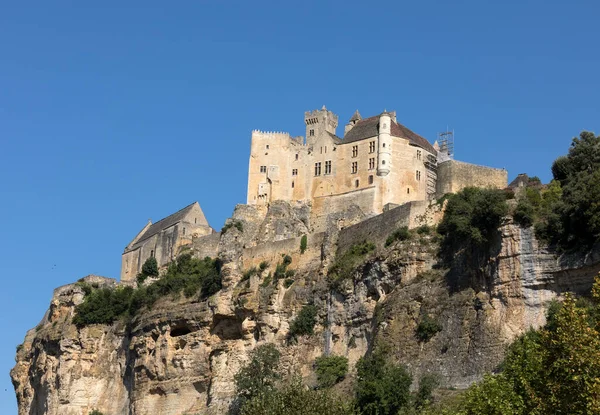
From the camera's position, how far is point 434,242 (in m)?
52.7

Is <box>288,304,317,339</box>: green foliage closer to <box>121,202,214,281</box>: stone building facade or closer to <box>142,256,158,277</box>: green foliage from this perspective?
<box>142,256,158,277</box>: green foliage

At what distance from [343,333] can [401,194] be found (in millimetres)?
22866

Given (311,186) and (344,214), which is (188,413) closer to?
→ (344,214)

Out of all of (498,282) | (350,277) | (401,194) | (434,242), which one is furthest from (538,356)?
(401,194)

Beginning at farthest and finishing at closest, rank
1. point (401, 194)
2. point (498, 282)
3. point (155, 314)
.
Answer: point (401, 194) → point (155, 314) → point (498, 282)

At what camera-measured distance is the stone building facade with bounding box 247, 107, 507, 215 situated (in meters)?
75.1

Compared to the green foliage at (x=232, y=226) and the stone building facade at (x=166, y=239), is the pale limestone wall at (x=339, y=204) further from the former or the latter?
the stone building facade at (x=166, y=239)

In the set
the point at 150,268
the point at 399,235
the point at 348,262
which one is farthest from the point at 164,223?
the point at 399,235

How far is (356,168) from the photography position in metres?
78.3

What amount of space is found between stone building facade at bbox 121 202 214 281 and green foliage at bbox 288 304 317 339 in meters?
22.8

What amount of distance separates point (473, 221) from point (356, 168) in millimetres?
30160

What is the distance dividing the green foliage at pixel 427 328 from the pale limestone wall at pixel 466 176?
23.3 m

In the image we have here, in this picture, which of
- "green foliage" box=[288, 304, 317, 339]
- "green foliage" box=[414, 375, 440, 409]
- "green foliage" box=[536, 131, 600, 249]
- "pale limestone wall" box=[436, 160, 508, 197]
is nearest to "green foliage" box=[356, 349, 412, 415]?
"green foliage" box=[414, 375, 440, 409]

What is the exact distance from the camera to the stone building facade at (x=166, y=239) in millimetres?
80250
